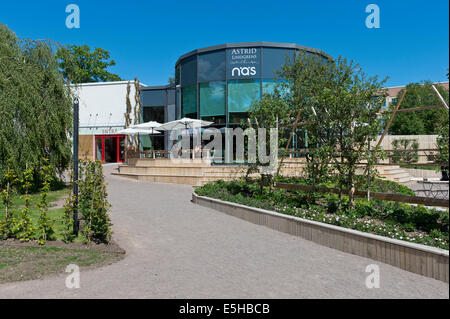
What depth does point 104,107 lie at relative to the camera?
31391 mm

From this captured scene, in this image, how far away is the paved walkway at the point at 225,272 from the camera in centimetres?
421

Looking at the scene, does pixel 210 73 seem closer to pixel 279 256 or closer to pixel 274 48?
pixel 274 48

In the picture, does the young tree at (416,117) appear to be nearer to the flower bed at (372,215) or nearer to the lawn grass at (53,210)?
the flower bed at (372,215)

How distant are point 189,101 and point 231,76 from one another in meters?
3.72

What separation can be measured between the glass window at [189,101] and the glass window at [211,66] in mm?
1108

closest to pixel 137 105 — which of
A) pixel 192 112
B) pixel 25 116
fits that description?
pixel 192 112

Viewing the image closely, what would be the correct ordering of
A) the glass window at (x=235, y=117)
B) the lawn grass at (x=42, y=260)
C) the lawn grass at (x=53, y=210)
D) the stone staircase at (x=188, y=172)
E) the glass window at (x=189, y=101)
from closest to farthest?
1. the lawn grass at (x=42, y=260)
2. the lawn grass at (x=53, y=210)
3. the stone staircase at (x=188, y=172)
4. the glass window at (x=235, y=117)
5. the glass window at (x=189, y=101)

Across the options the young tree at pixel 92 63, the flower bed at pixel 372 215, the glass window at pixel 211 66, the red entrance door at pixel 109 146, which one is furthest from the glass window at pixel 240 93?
the young tree at pixel 92 63

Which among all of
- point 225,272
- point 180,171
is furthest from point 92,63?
point 225,272

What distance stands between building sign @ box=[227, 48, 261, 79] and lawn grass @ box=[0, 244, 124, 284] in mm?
18570

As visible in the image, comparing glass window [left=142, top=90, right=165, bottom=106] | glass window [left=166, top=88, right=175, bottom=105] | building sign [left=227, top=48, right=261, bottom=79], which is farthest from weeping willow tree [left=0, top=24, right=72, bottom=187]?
glass window [left=142, top=90, right=165, bottom=106]

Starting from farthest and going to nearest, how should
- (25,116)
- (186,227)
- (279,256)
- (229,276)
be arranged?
(25,116) → (186,227) → (279,256) → (229,276)
